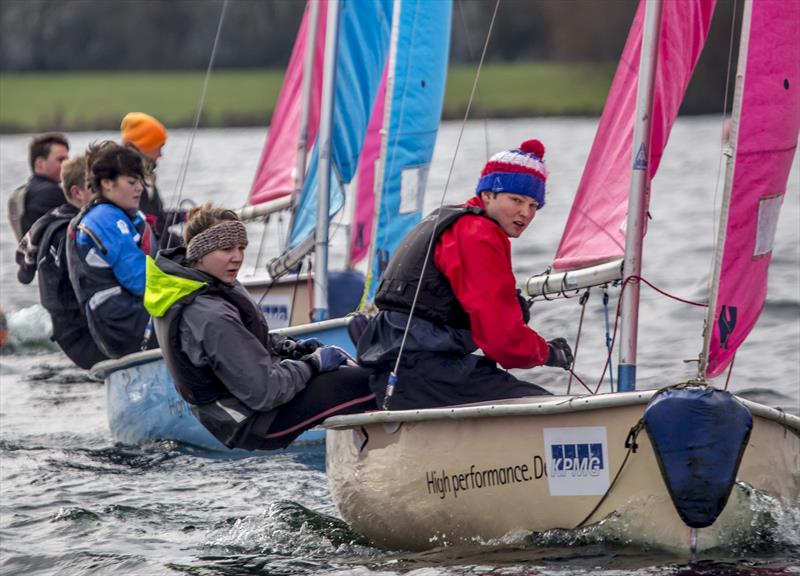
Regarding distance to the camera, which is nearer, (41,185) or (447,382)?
(447,382)

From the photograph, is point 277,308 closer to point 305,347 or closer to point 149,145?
point 149,145

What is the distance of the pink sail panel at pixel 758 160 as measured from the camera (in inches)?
176

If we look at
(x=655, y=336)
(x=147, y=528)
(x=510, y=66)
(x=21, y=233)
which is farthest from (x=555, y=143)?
(x=147, y=528)

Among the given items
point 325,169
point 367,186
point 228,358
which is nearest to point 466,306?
point 228,358

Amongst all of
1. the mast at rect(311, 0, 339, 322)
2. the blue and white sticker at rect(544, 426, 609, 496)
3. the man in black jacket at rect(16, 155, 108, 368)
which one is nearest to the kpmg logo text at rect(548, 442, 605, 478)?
the blue and white sticker at rect(544, 426, 609, 496)

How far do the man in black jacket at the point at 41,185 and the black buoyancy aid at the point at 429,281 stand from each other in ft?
13.1

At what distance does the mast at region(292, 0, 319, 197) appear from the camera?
9.04 m

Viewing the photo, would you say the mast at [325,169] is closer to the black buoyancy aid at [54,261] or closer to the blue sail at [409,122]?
the blue sail at [409,122]

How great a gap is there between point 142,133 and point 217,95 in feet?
125

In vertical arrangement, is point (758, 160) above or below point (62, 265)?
above

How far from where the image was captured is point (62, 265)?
7035 millimetres

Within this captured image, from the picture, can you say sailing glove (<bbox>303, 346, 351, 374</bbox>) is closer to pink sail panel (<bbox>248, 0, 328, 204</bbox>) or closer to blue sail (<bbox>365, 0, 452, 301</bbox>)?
blue sail (<bbox>365, 0, 452, 301</bbox>)

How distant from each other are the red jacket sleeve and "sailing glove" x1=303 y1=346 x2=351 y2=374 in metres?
0.59

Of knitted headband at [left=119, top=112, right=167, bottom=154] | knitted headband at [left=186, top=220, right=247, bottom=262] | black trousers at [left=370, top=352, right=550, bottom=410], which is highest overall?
knitted headband at [left=119, top=112, right=167, bottom=154]
